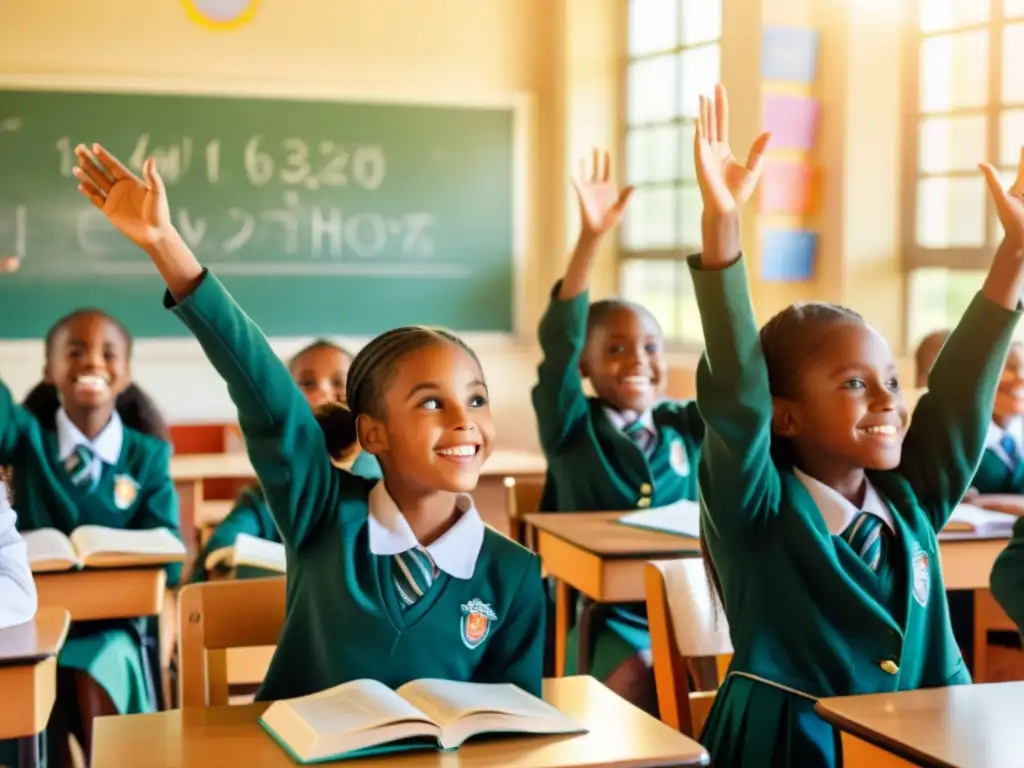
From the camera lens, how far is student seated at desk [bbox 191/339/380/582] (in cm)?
301

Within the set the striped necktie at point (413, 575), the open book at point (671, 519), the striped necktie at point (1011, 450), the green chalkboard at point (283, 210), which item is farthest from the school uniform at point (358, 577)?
the green chalkboard at point (283, 210)

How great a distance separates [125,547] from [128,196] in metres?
1.25

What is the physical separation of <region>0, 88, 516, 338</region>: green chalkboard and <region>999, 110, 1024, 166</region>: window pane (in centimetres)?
235

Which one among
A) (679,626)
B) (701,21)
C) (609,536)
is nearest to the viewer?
(679,626)

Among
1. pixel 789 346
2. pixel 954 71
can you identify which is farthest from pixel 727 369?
pixel 954 71

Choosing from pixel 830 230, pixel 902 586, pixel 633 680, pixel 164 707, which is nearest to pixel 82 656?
pixel 164 707

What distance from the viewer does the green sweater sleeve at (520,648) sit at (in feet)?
5.94

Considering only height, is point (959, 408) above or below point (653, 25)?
below

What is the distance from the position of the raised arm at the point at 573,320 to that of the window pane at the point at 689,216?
2425mm

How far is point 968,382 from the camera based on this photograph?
80.3 inches

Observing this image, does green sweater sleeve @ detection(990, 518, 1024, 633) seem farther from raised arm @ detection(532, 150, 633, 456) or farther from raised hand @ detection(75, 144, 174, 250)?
raised arm @ detection(532, 150, 633, 456)

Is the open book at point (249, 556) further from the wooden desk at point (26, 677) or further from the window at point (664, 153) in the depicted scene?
the window at point (664, 153)

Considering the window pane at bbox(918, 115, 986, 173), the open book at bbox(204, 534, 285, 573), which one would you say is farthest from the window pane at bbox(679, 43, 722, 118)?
the open book at bbox(204, 534, 285, 573)

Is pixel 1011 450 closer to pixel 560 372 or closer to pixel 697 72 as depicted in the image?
pixel 560 372
